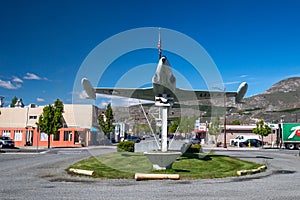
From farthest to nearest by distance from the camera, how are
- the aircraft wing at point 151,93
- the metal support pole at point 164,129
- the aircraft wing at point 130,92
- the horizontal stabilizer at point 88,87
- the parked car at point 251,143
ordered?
the parked car at point 251,143 < the aircraft wing at point 130,92 < the aircraft wing at point 151,93 < the horizontal stabilizer at point 88,87 < the metal support pole at point 164,129

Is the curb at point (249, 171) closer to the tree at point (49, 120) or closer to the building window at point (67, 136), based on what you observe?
the tree at point (49, 120)

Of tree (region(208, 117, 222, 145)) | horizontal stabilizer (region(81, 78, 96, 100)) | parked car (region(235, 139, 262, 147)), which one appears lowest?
parked car (region(235, 139, 262, 147))

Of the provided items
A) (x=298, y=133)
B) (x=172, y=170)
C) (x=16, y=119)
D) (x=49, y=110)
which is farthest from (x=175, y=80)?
(x=16, y=119)

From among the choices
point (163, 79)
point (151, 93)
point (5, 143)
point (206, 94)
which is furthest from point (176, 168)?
point (5, 143)

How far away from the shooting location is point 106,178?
1414 cm

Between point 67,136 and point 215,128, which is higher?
point 215,128

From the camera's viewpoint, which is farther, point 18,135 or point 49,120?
point 18,135

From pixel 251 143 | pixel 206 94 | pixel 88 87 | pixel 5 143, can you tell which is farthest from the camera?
pixel 251 143

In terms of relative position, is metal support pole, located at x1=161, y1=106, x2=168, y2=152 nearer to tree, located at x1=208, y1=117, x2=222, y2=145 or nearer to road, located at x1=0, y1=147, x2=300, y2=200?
road, located at x1=0, y1=147, x2=300, y2=200

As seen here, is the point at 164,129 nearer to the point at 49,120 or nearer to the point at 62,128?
the point at 49,120

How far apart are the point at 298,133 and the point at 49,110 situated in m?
37.0

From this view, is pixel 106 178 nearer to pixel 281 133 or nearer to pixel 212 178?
pixel 212 178

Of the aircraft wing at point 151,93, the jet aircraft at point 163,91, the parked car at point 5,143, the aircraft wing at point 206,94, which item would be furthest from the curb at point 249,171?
the parked car at point 5,143

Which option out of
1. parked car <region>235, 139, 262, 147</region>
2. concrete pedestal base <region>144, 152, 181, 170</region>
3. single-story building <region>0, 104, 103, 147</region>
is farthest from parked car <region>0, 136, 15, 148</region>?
parked car <region>235, 139, 262, 147</region>
